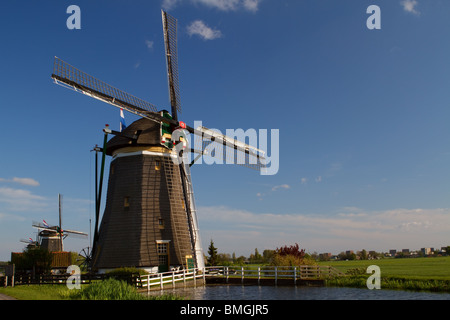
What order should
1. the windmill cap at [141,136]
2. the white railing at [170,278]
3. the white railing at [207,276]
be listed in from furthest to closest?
1. the windmill cap at [141,136]
2. the white railing at [207,276]
3. the white railing at [170,278]

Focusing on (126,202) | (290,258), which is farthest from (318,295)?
(126,202)

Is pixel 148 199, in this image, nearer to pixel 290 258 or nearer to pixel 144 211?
pixel 144 211

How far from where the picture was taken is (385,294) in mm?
18219

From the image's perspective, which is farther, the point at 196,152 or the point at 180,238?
the point at 196,152

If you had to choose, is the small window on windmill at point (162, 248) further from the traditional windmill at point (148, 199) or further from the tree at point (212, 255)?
the tree at point (212, 255)

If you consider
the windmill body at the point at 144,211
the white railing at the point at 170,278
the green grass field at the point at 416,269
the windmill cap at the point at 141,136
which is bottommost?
the green grass field at the point at 416,269

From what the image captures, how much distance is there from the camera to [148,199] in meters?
26.5

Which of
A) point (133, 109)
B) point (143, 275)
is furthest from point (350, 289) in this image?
point (133, 109)

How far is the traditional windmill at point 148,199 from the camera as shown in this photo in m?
25.7

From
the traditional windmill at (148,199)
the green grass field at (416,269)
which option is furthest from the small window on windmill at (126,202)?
the green grass field at (416,269)

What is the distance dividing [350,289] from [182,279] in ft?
34.7
